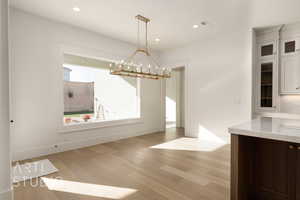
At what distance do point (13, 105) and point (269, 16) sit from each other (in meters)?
5.64

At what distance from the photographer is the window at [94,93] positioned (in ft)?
13.4

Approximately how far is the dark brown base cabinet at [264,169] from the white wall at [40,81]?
141 inches

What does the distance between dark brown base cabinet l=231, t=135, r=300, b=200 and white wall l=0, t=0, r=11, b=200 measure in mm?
2499

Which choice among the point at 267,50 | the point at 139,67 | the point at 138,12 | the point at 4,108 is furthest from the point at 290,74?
the point at 4,108

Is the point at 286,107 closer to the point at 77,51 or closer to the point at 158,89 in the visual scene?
the point at 158,89

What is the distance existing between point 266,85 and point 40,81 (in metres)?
5.13

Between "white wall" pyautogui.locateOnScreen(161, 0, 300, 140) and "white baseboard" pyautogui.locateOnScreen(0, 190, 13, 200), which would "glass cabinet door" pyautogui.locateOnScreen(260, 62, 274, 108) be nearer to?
"white wall" pyautogui.locateOnScreen(161, 0, 300, 140)

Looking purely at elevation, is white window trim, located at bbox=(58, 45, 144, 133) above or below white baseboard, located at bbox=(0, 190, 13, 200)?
above

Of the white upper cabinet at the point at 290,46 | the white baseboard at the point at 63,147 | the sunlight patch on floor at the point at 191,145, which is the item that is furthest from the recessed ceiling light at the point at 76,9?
the white upper cabinet at the point at 290,46

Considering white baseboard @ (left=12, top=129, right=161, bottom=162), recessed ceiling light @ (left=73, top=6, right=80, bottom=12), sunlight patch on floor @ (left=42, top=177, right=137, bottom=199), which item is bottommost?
sunlight patch on floor @ (left=42, top=177, right=137, bottom=199)

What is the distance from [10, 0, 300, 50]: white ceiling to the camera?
9.47 ft

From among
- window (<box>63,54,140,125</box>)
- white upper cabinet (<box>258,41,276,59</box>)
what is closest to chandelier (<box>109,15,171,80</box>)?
window (<box>63,54,140,125</box>)

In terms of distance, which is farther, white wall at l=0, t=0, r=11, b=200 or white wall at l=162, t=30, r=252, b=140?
white wall at l=162, t=30, r=252, b=140

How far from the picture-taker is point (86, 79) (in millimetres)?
4477
